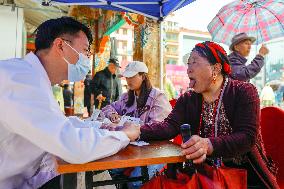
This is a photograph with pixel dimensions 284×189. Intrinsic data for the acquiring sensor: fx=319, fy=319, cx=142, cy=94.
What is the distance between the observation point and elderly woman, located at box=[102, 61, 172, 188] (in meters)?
3.15

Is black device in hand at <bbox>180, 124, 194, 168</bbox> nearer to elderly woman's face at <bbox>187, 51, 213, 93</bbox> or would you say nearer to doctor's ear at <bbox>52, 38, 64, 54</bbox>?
elderly woman's face at <bbox>187, 51, 213, 93</bbox>

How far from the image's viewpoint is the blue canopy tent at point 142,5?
14.7ft

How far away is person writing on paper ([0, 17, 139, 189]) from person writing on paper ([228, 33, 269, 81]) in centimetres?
209

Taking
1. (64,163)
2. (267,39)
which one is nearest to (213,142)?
(64,163)

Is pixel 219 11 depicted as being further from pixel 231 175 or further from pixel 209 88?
pixel 231 175

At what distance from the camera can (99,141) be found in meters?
1.37

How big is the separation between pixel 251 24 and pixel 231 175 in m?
2.91

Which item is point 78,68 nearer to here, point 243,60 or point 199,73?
point 199,73

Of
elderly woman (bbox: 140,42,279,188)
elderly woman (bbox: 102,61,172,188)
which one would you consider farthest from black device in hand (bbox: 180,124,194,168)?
elderly woman (bbox: 102,61,172,188)

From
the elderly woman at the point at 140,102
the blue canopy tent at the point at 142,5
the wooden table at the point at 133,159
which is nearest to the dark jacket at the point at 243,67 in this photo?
the elderly woman at the point at 140,102

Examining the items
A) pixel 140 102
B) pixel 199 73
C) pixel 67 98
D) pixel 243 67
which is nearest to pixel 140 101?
pixel 140 102

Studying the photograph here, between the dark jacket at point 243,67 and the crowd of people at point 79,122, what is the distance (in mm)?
1469

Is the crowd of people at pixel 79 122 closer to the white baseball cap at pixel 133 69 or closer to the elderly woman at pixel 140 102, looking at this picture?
the elderly woman at pixel 140 102

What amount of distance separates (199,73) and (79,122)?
2.63 feet
